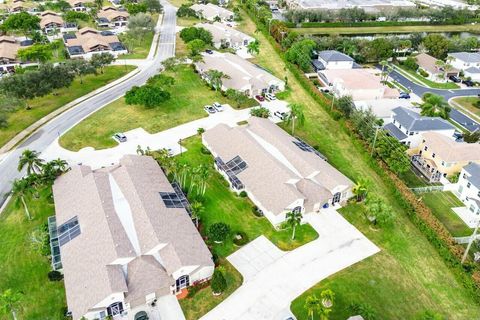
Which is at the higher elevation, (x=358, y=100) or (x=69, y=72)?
(x=69, y=72)

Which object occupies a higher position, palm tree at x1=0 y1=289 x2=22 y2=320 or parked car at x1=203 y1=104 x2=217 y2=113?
palm tree at x1=0 y1=289 x2=22 y2=320

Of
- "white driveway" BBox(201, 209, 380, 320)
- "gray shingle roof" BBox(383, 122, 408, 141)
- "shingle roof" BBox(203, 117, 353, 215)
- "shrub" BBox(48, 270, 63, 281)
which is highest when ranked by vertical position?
"shingle roof" BBox(203, 117, 353, 215)

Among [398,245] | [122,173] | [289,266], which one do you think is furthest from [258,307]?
[122,173]

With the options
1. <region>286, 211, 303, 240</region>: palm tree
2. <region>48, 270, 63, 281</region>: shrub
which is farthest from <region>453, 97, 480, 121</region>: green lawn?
<region>48, 270, 63, 281</region>: shrub

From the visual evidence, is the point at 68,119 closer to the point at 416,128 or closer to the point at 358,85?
the point at 358,85

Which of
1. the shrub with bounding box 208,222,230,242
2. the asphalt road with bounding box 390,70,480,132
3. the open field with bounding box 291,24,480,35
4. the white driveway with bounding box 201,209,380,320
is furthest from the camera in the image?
the open field with bounding box 291,24,480,35

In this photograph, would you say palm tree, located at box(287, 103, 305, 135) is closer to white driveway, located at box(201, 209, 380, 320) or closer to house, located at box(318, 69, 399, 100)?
house, located at box(318, 69, 399, 100)

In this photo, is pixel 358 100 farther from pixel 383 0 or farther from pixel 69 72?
pixel 383 0
